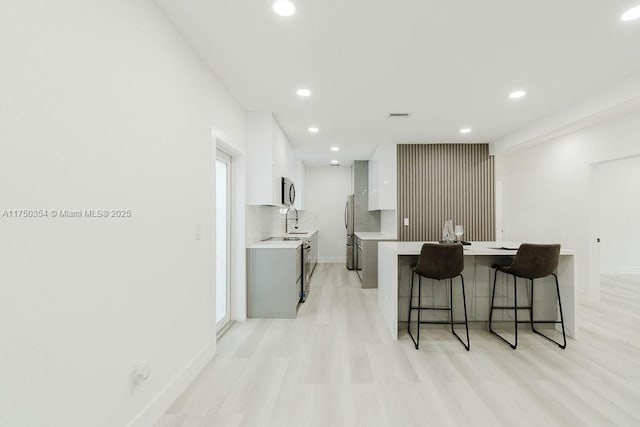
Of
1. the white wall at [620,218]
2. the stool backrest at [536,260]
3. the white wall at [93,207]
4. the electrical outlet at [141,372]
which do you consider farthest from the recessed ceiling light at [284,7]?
the white wall at [620,218]

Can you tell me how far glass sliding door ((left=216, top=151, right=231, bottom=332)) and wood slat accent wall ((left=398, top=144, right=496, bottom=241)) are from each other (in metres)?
3.22

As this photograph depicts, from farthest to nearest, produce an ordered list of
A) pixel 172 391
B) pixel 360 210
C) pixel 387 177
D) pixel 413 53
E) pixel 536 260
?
pixel 360 210 → pixel 387 177 → pixel 536 260 → pixel 413 53 → pixel 172 391

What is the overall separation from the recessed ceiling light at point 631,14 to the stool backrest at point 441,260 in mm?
1949

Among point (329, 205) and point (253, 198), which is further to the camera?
point (329, 205)

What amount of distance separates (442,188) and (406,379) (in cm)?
397

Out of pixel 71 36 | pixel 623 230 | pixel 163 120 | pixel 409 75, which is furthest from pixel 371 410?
pixel 623 230

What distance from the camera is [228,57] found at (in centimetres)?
249

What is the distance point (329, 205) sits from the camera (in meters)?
8.09

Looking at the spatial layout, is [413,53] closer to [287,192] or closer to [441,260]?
[441,260]

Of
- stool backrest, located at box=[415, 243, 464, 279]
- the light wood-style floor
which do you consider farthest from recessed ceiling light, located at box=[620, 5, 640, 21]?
the light wood-style floor

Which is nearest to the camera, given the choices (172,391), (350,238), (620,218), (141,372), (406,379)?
(141,372)

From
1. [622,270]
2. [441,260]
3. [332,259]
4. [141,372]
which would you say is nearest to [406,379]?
[441,260]

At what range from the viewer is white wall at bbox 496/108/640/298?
4152mm

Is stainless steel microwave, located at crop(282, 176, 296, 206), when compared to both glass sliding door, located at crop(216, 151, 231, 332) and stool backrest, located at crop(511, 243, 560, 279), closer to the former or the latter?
glass sliding door, located at crop(216, 151, 231, 332)
